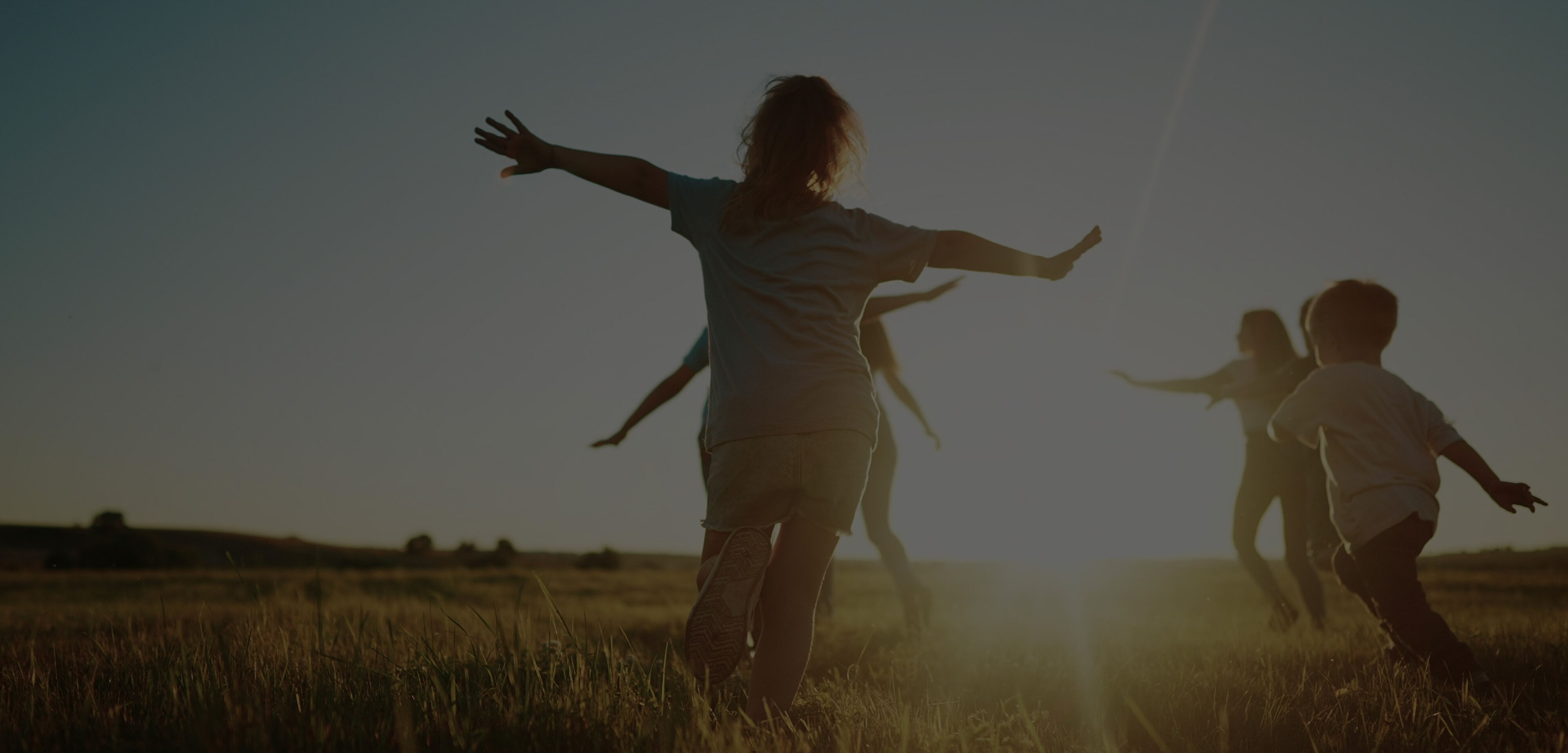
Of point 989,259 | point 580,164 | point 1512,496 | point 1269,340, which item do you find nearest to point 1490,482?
point 1512,496

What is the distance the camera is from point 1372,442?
424 cm

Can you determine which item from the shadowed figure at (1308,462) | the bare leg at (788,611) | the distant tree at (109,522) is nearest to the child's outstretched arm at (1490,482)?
the shadowed figure at (1308,462)

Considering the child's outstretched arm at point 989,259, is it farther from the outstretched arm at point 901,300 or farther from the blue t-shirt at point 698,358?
the outstretched arm at point 901,300

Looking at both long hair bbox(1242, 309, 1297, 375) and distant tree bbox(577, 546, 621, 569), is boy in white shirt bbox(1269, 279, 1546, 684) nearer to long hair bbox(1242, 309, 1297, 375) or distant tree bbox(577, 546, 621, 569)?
long hair bbox(1242, 309, 1297, 375)

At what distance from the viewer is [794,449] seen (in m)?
2.67

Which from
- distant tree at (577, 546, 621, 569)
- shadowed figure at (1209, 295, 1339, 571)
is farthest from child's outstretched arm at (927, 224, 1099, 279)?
distant tree at (577, 546, 621, 569)

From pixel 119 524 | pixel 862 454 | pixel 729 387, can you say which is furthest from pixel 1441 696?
pixel 119 524

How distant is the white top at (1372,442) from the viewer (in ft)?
13.6

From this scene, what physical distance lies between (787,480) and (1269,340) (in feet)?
19.5

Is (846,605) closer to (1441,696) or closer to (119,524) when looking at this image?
(119,524)

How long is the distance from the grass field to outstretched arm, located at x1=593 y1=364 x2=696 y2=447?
0.87 m

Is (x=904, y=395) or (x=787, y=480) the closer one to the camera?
(x=787, y=480)

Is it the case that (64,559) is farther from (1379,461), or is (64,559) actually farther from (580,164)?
(1379,461)

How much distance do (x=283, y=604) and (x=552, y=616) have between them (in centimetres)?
364
